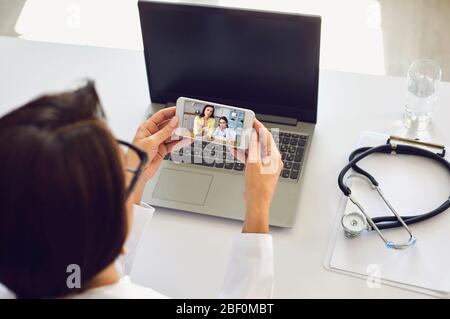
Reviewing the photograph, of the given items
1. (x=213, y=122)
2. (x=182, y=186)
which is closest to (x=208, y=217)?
(x=182, y=186)

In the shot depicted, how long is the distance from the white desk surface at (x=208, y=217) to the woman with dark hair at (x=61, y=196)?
30 centimetres

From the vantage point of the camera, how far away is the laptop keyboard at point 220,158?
46.3 inches

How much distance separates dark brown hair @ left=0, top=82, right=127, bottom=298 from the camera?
0.62 m

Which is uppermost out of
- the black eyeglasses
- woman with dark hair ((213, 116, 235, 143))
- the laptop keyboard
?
the black eyeglasses

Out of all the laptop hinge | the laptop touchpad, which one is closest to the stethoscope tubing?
the laptop hinge

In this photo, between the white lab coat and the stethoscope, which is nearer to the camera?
the white lab coat

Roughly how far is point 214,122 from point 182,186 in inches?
6.5

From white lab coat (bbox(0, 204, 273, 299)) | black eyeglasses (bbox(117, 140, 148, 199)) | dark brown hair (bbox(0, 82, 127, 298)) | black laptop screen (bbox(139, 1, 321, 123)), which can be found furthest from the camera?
black laptop screen (bbox(139, 1, 321, 123))

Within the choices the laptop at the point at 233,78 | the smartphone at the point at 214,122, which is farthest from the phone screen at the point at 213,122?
the laptop at the point at 233,78

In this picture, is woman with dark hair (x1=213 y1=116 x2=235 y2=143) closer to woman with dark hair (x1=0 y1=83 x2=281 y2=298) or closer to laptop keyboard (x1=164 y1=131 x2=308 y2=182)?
laptop keyboard (x1=164 y1=131 x2=308 y2=182)

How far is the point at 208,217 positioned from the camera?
3.72 ft

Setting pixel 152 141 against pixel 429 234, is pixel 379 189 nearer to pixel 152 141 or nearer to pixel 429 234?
pixel 429 234

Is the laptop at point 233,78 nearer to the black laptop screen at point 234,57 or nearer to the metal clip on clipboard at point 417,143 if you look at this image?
the black laptop screen at point 234,57
